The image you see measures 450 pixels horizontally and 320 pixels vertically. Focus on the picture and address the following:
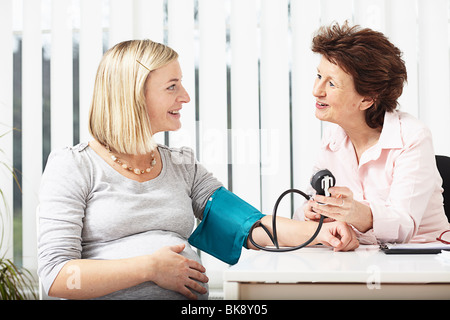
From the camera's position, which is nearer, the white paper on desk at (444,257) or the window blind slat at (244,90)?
the white paper on desk at (444,257)

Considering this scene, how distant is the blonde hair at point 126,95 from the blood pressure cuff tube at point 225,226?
9.8 inches

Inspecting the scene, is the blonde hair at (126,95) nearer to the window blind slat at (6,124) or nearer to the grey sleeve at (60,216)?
the grey sleeve at (60,216)

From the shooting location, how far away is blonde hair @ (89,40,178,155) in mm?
1117

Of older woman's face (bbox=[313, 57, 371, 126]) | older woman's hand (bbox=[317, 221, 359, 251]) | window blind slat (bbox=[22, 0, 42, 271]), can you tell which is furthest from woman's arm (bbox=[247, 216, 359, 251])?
window blind slat (bbox=[22, 0, 42, 271])

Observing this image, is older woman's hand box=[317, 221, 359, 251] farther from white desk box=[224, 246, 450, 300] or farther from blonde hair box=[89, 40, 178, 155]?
blonde hair box=[89, 40, 178, 155]

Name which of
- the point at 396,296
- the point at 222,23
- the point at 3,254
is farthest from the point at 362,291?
the point at 3,254

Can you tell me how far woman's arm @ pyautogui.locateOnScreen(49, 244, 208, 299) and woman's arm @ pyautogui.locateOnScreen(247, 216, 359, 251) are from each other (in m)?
0.28

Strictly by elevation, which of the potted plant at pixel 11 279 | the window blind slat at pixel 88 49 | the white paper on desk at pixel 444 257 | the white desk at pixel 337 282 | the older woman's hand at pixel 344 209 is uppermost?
the window blind slat at pixel 88 49

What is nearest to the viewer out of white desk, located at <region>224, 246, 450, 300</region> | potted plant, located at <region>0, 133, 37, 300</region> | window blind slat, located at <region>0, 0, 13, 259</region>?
white desk, located at <region>224, 246, 450, 300</region>

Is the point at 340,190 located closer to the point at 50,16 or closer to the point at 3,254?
the point at 50,16

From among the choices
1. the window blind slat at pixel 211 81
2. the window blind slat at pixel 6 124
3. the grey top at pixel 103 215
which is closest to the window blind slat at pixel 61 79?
the window blind slat at pixel 6 124

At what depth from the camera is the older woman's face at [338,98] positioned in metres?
1.27

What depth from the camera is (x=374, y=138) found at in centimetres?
129
